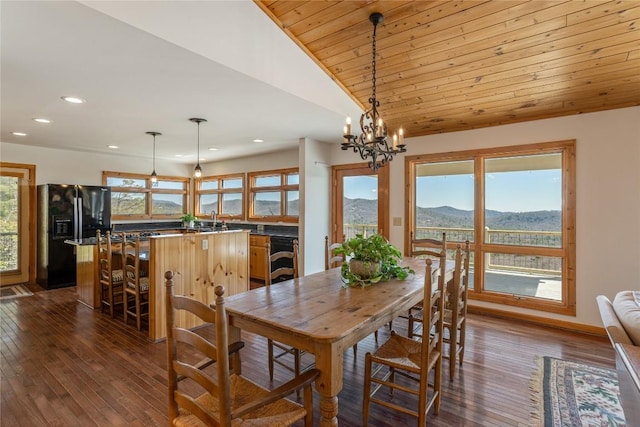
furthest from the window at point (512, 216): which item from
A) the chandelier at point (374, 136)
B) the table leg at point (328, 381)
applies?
the table leg at point (328, 381)

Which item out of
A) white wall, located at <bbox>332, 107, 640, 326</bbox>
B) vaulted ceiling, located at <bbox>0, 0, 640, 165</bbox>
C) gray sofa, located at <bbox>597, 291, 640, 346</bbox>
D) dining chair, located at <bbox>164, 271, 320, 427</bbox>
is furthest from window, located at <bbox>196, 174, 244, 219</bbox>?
gray sofa, located at <bbox>597, 291, 640, 346</bbox>

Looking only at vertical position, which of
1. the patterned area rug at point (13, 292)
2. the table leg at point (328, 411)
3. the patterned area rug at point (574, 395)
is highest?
the table leg at point (328, 411)

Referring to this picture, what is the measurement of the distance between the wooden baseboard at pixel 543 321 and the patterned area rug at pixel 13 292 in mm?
6762

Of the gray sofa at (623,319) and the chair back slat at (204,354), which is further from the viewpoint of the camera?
the gray sofa at (623,319)

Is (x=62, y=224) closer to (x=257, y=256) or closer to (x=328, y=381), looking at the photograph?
(x=257, y=256)

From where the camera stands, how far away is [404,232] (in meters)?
4.94

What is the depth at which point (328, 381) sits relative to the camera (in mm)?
1514

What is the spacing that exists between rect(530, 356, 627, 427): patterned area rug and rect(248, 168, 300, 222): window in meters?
4.48

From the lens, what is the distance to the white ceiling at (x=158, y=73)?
2.11 metres

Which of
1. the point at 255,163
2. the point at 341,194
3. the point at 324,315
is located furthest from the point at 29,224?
the point at 324,315

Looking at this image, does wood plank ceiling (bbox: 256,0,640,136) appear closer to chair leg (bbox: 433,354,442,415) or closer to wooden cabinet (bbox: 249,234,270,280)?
chair leg (bbox: 433,354,442,415)

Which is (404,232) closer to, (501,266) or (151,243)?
(501,266)

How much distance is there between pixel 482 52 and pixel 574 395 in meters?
2.97

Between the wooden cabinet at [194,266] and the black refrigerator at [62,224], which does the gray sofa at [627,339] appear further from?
the black refrigerator at [62,224]
